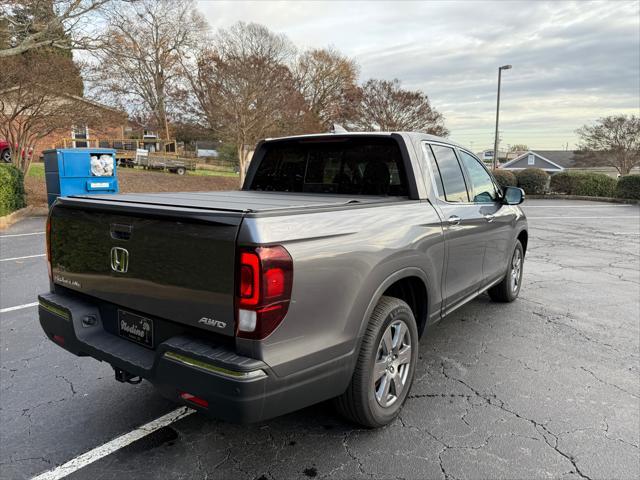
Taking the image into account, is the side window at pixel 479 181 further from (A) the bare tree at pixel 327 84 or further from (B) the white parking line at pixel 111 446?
(A) the bare tree at pixel 327 84

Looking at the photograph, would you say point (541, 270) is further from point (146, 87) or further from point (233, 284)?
point (146, 87)

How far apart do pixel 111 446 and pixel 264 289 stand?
5.04 feet

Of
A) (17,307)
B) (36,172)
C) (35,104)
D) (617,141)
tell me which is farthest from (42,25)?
(617,141)

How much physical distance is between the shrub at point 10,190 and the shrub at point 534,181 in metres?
23.1

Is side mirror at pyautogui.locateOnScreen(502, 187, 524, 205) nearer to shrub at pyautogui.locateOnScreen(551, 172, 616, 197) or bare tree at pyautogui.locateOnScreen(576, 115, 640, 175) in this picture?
shrub at pyautogui.locateOnScreen(551, 172, 616, 197)

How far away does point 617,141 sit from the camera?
36.1 meters

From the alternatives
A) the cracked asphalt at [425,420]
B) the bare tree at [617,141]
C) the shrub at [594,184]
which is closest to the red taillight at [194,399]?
the cracked asphalt at [425,420]

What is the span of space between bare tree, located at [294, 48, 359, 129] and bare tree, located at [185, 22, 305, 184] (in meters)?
11.9

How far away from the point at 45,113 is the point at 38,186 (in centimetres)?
385

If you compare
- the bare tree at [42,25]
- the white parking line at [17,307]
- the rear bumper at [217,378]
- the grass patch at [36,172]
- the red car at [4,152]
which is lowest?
the white parking line at [17,307]

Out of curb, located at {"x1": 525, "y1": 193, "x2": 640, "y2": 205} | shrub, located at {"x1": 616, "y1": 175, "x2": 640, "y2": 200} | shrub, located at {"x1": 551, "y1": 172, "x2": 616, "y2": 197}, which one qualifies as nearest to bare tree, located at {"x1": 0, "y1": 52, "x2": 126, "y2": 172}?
curb, located at {"x1": 525, "y1": 193, "x2": 640, "y2": 205}

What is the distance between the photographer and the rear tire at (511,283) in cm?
521

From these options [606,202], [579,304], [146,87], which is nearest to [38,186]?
[579,304]

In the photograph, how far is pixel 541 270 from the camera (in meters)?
7.33
